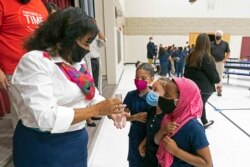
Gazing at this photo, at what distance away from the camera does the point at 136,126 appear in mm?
1527

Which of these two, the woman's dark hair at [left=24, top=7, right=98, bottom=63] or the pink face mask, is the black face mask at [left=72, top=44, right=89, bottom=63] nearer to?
the woman's dark hair at [left=24, top=7, right=98, bottom=63]

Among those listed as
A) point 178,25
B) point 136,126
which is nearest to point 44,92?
point 136,126

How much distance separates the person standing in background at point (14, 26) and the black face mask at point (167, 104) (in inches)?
38.4

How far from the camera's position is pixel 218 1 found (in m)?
12.7

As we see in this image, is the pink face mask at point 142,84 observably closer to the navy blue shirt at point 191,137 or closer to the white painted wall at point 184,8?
the navy blue shirt at point 191,137

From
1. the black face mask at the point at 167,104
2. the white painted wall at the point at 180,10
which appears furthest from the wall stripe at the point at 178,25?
the black face mask at the point at 167,104

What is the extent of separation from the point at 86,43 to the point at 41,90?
1.03ft

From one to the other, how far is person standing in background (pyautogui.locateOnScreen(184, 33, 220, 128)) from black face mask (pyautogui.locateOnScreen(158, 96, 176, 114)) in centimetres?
173

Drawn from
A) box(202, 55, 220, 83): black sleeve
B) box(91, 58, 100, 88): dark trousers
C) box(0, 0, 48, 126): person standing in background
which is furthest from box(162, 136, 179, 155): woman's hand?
box(91, 58, 100, 88): dark trousers

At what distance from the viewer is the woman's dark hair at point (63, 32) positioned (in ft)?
3.07

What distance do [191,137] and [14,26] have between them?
4.44 ft

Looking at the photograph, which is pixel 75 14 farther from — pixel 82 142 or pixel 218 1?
pixel 218 1

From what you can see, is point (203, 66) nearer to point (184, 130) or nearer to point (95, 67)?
point (95, 67)

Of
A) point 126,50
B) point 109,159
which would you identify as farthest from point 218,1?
point 109,159
